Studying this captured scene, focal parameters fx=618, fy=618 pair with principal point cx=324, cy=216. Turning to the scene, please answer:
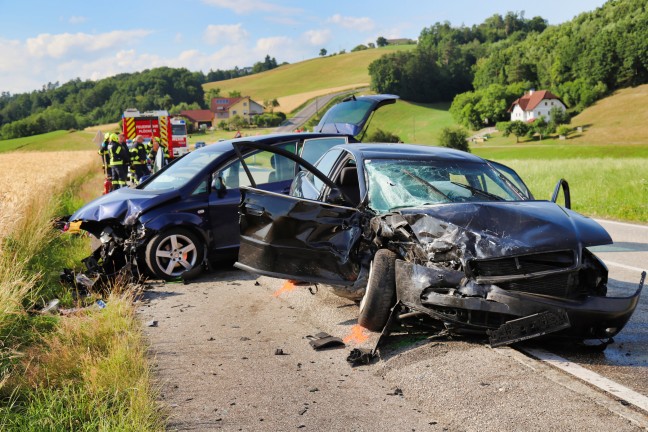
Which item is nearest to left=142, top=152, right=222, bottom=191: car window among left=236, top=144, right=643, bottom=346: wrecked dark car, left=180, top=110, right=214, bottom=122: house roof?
left=236, top=144, right=643, bottom=346: wrecked dark car

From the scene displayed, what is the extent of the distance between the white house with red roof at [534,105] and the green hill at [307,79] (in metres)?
30.8

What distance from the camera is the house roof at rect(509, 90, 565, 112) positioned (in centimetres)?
10231

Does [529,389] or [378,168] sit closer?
[529,389]

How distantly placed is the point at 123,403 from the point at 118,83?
138129mm

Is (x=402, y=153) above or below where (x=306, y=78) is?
below

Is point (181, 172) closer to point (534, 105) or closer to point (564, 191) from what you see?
point (564, 191)

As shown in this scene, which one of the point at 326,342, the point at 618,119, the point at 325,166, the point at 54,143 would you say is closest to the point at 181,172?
the point at 325,166

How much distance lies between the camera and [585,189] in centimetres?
1670

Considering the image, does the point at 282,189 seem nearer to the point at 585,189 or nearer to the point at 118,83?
the point at 585,189

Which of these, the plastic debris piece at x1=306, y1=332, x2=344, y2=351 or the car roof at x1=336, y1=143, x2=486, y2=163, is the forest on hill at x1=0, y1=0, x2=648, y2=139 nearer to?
the car roof at x1=336, y1=143, x2=486, y2=163

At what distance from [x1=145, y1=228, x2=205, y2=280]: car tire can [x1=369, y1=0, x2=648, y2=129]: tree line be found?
7263cm

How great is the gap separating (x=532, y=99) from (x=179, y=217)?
10589cm

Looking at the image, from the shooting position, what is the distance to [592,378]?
4211 mm

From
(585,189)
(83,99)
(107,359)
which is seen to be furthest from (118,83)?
(107,359)
